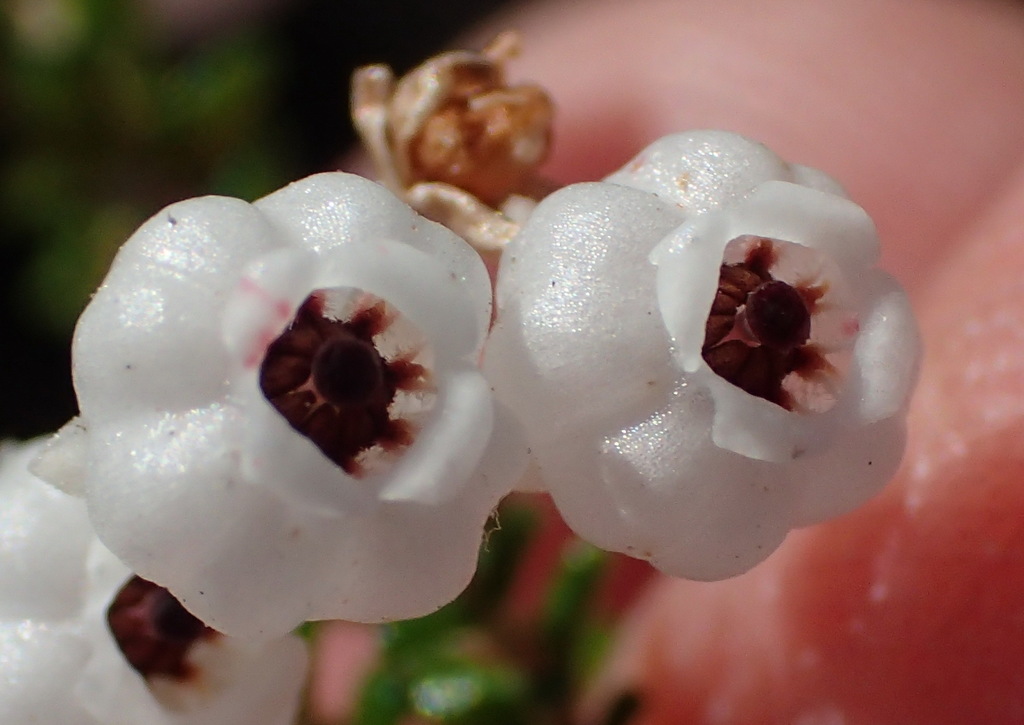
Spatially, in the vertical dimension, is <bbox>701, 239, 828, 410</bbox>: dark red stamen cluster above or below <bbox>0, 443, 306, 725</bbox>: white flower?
above

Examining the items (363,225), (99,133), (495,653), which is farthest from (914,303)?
(99,133)

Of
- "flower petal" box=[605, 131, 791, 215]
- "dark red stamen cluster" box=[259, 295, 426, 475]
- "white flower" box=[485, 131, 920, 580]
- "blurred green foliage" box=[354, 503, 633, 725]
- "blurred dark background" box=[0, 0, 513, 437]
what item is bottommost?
"blurred dark background" box=[0, 0, 513, 437]

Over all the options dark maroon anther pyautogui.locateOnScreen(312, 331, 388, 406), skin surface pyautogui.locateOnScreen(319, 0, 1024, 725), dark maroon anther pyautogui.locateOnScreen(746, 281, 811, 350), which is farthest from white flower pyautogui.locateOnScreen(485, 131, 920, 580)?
skin surface pyautogui.locateOnScreen(319, 0, 1024, 725)

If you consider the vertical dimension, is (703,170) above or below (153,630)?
above

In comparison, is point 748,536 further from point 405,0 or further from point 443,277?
point 405,0

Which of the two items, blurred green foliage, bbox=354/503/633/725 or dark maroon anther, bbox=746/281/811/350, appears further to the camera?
blurred green foliage, bbox=354/503/633/725

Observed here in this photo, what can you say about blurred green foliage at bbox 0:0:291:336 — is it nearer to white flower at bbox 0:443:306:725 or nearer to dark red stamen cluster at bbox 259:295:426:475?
white flower at bbox 0:443:306:725

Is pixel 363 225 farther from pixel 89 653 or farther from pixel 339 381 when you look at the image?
pixel 89 653
